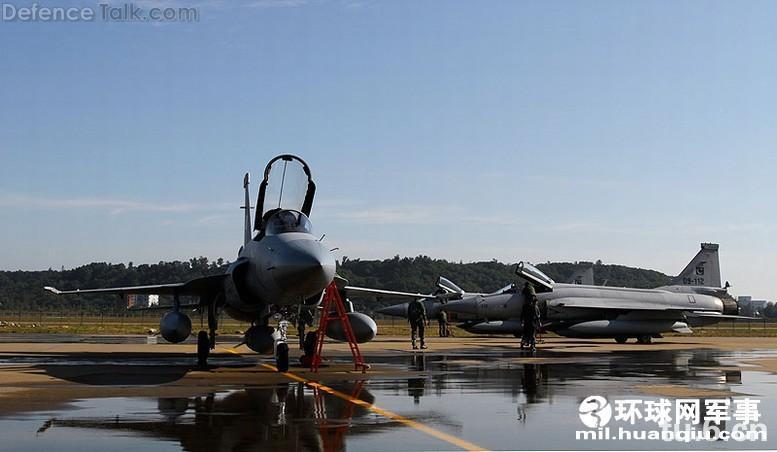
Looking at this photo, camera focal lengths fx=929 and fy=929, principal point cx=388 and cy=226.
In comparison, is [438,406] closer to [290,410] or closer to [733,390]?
[290,410]

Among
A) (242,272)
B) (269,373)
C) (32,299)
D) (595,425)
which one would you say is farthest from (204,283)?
(32,299)

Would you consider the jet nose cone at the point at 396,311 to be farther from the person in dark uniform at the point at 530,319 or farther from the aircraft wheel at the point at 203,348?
the aircraft wheel at the point at 203,348

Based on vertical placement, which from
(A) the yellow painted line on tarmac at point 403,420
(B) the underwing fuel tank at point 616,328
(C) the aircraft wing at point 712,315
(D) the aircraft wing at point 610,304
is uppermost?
(D) the aircraft wing at point 610,304

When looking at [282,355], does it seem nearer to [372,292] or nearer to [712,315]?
[372,292]

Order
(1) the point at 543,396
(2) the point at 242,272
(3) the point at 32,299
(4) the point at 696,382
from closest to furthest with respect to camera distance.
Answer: (1) the point at 543,396 < (4) the point at 696,382 < (2) the point at 242,272 < (3) the point at 32,299

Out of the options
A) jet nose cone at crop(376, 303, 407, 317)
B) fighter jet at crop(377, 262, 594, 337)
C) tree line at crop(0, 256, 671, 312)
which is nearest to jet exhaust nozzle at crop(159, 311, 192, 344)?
fighter jet at crop(377, 262, 594, 337)

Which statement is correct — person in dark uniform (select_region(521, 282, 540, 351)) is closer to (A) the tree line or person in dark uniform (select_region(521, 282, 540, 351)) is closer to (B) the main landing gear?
(B) the main landing gear

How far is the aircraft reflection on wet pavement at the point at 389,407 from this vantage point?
8688mm

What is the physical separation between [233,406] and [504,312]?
25.4m

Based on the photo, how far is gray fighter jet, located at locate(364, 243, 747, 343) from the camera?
115 feet

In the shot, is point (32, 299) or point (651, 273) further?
point (651, 273)

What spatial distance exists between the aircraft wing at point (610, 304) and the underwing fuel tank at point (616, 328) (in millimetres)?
545

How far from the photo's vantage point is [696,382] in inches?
600

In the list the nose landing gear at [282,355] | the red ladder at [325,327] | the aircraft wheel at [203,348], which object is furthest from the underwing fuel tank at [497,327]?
the nose landing gear at [282,355]
